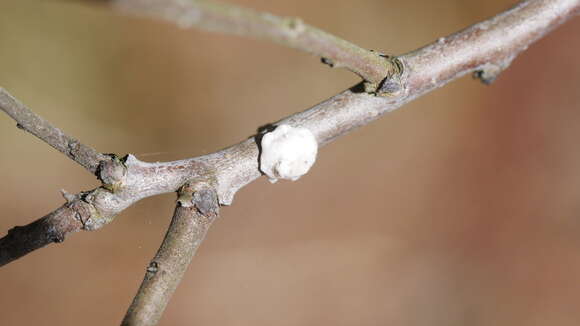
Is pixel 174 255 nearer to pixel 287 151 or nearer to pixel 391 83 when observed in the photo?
pixel 287 151

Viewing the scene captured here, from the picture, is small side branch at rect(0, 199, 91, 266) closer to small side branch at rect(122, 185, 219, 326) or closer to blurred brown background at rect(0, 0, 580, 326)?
small side branch at rect(122, 185, 219, 326)

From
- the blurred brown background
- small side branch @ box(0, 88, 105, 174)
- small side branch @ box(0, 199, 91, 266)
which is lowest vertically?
small side branch @ box(0, 199, 91, 266)

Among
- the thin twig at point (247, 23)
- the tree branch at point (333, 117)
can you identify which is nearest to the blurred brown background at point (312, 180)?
the tree branch at point (333, 117)

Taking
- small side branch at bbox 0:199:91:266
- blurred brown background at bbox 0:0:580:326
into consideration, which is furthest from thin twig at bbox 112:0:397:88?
blurred brown background at bbox 0:0:580:326

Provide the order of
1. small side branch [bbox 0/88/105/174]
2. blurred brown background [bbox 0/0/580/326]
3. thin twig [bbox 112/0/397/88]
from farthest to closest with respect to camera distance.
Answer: blurred brown background [bbox 0/0/580/326], small side branch [bbox 0/88/105/174], thin twig [bbox 112/0/397/88]

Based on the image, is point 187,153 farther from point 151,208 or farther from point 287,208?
point 287,208
